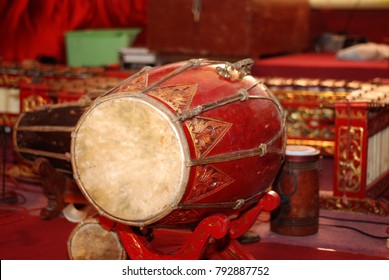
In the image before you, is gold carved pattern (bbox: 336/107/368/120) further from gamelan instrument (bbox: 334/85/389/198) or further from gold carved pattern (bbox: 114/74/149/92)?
gold carved pattern (bbox: 114/74/149/92)

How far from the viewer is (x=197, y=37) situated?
4969 millimetres

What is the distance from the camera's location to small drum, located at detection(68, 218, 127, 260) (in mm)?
2736

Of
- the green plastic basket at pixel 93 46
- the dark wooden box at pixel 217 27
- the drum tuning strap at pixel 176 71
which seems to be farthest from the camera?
the green plastic basket at pixel 93 46

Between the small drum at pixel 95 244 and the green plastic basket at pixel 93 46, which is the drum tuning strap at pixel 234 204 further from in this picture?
the green plastic basket at pixel 93 46

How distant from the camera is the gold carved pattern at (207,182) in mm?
2305

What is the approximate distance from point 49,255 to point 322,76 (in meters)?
2.40

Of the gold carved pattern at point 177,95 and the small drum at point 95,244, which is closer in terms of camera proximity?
the gold carved pattern at point 177,95

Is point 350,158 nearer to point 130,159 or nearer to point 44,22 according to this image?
point 130,159

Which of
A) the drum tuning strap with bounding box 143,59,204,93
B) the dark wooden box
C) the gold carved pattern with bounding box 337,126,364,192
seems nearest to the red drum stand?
the drum tuning strap with bounding box 143,59,204,93

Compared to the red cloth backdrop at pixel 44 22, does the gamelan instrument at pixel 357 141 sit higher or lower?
lower

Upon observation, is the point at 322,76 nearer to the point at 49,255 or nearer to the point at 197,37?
the point at 197,37

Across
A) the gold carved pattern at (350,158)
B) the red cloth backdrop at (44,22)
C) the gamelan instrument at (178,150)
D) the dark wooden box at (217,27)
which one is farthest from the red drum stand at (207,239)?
the red cloth backdrop at (44,22)

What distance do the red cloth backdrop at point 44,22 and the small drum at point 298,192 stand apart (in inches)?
135

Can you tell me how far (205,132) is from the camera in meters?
2.30
